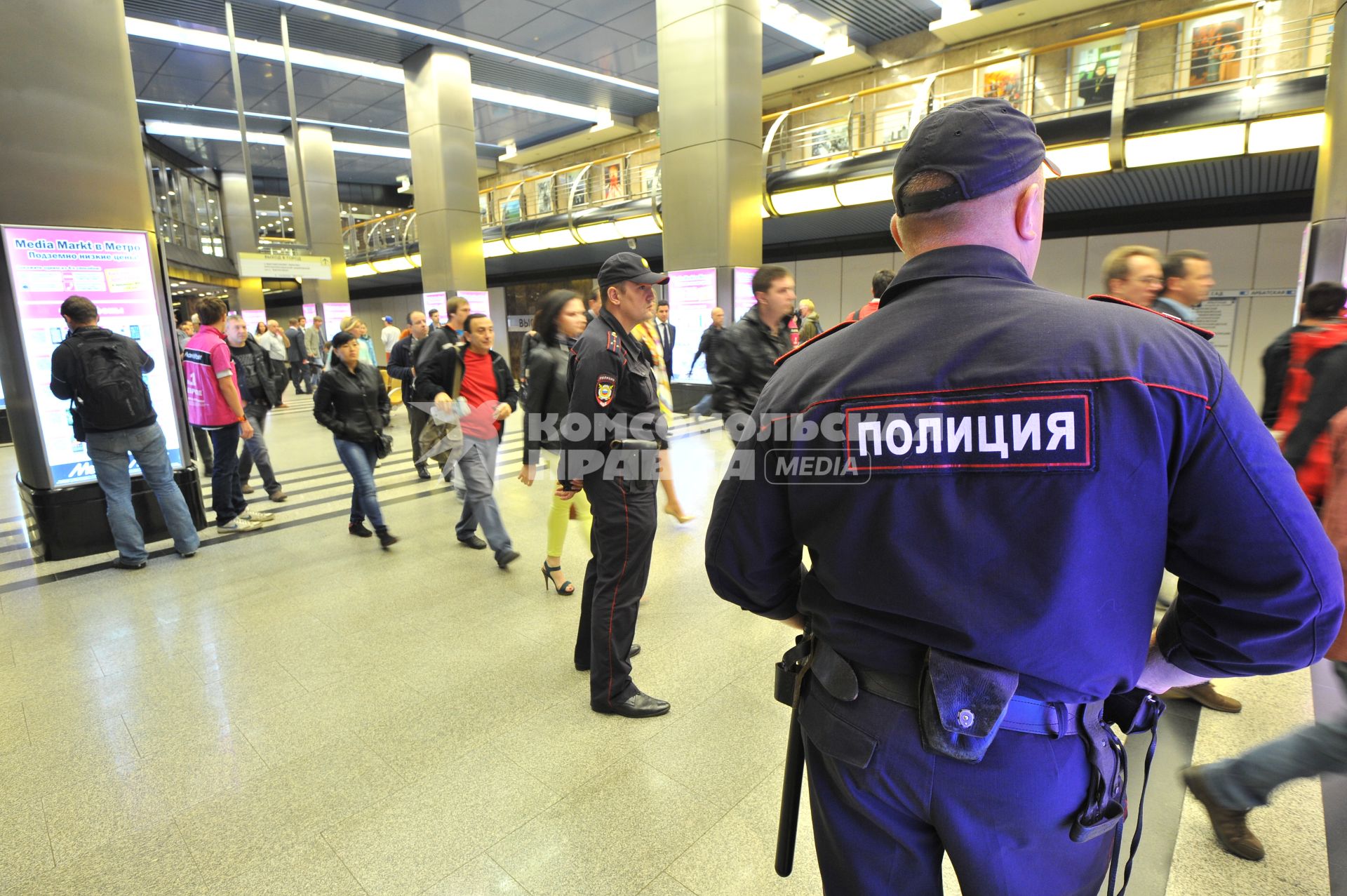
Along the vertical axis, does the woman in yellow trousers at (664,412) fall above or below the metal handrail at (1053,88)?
below

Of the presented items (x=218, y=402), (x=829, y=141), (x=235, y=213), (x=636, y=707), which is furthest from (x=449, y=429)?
(x=235, y=213)

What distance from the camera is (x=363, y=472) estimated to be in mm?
4750

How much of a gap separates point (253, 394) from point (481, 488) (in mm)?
3069

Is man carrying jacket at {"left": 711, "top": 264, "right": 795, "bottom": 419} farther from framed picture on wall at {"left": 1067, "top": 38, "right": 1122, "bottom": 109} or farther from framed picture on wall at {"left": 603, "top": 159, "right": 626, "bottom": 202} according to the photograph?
framed picture on wall at {"left": 603, "top": 159, "right": 626, "bottom": 202}

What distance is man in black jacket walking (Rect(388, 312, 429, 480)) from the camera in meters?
6.09

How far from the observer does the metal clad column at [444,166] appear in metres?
12.5

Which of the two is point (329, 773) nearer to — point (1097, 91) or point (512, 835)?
point (512, 835)

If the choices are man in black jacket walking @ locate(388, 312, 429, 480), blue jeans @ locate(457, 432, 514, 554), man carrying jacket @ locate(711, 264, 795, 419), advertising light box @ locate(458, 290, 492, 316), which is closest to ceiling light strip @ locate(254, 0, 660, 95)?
advertising light box @ locate(458, 290, 492, 316)

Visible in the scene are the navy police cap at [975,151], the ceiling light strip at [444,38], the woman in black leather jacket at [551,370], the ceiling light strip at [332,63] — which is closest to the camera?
the navy police cap at [975,151]

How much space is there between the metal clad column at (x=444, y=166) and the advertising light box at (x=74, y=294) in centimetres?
799

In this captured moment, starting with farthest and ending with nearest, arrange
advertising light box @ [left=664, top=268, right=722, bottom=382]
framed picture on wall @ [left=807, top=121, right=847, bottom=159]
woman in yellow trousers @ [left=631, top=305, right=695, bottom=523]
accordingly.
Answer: framed picture on wall @ [left=807, top=121, right=847, bottom=159]
advertising light box @ [left=664, top=268, right=722, bottom=382]
woman in yellow trousers @ [left=631, top=305, right=695, bottom=523]

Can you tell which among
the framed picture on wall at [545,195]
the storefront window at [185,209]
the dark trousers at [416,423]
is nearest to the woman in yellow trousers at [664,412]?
the dark trousers at [416,423]

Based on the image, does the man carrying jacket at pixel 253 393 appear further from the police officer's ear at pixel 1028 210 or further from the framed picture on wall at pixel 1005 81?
the framed picture on wall at pixel 1005 81

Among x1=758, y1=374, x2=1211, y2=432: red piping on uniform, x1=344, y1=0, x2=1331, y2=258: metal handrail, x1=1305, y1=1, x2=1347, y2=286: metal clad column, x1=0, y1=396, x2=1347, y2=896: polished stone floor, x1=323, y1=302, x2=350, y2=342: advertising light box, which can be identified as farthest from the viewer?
x1=323, y1=302, x2=350, y2=342: advertising light box
